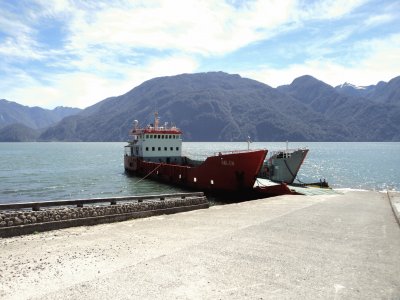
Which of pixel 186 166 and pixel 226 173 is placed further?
pixel 186 166

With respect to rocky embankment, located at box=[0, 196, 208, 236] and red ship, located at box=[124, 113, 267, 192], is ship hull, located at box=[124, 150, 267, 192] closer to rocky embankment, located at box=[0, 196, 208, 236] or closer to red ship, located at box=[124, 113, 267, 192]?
red ship, located at box=[124, 113, 267, 192]

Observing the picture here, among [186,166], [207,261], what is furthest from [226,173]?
[207,261]

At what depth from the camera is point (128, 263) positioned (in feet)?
30.7

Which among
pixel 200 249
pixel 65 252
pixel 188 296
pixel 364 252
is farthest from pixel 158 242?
pixel 364 252

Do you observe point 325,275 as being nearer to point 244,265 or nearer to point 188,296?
point 244,265

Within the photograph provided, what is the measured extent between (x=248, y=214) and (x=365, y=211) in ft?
21.3

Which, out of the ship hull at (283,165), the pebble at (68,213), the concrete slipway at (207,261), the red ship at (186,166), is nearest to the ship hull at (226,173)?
the red ship at (186,166)

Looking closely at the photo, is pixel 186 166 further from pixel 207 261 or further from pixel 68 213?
pixel 207 261

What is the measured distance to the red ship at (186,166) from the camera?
1133 inches

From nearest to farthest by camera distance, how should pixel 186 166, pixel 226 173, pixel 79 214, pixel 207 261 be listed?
pixel 207 261
pixel 79 214
pixel 226 173
pixel 186 166

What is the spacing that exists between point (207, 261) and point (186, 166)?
2865 cm

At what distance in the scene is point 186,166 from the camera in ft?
124

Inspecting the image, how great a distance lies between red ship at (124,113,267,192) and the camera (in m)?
28.8

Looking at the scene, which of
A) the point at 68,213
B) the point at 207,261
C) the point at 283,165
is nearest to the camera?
the point at 207,261
